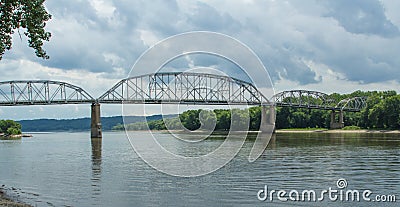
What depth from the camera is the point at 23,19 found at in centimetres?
2545

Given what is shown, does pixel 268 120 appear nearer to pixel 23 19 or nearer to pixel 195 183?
pixel 195 183

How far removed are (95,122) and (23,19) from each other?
137987 millimetres

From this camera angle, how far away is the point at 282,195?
30.4m

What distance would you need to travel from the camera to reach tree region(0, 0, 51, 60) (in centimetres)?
2503

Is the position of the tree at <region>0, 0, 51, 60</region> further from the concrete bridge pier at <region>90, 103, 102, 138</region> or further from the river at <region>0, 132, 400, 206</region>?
the concrete bridge pier at <region>90, 103, 102, 138</region>

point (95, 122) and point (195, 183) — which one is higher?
point (95, 122)

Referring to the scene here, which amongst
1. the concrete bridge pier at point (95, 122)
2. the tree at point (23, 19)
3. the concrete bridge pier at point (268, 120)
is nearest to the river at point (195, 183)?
the tree at point (23, 19)

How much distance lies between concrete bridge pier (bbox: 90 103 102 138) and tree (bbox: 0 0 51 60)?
436ft

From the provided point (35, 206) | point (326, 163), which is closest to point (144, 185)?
point (35, 206)

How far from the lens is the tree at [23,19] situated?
82.1 ft

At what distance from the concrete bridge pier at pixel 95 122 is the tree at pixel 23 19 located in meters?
133

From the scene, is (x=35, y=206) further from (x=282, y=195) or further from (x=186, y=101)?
(x=186, y=101)

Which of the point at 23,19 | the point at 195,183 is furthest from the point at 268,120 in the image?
the point at 23,19

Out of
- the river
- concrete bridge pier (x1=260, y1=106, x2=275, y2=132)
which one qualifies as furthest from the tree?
concrete bridge pier (x1=260, y1=106, x2=275, y2=132)
